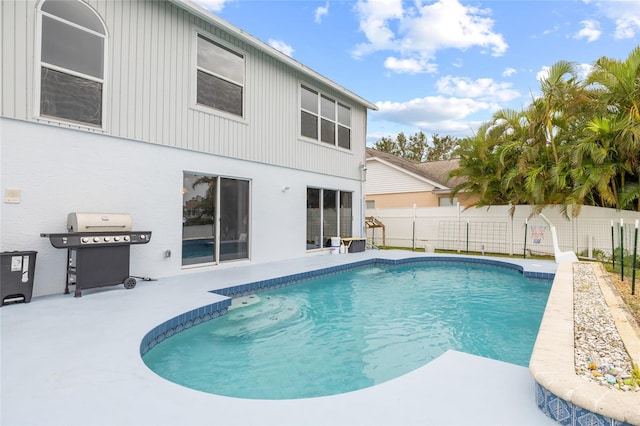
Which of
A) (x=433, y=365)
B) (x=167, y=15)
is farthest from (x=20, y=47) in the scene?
(x=433, y=365)

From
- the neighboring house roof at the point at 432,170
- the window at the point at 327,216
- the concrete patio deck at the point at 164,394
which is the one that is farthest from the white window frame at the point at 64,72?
the neighboring house roof at the point at 432,170

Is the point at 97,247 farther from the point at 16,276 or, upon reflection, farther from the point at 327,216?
the point at 327,216

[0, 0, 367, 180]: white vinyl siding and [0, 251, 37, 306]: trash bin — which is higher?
[0, 0, 367, 180]: white vinyl siding

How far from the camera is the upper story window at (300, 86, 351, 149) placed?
1032 cm

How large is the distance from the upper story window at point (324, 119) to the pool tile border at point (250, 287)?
4243 mm

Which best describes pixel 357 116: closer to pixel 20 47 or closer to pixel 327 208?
pixel 327 208

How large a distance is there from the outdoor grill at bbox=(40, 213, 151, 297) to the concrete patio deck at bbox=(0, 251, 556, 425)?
1289 millimetres

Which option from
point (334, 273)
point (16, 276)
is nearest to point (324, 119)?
point (334, 273)

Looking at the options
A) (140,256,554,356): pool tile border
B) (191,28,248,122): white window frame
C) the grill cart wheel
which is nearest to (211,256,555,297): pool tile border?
(140,256,554,356): pool tile border

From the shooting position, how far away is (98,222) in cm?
520

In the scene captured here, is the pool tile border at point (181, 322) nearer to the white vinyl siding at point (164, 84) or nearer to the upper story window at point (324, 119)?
the white vinyl siding at point (164, 84)

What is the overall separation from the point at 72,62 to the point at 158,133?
1647mm

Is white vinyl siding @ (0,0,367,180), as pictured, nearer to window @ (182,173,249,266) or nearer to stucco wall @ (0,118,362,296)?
stucco wall @ (0,118,362,296)

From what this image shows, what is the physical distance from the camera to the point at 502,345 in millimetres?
4230
